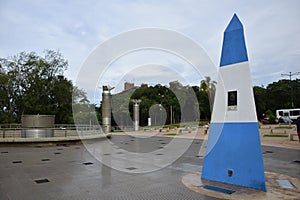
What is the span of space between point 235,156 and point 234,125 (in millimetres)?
661

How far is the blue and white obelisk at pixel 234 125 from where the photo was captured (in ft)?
16.1

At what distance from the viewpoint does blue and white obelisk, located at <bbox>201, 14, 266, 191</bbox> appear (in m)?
4.90

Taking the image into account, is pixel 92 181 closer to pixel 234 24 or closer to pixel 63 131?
pixel 234 24

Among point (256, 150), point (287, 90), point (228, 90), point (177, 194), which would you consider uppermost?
point (287, 90)

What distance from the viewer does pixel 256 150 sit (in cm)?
484

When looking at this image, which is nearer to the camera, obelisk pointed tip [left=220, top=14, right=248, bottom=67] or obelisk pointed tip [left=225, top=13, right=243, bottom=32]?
obelisk pointed tip [left=220, top=14, right=248, bottom=67]

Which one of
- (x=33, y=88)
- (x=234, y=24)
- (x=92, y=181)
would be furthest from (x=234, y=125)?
(x=33, y=88)

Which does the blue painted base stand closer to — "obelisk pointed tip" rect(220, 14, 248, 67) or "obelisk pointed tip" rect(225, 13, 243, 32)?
"obelisk pointed tip" rect(220, 14, 248, 67)

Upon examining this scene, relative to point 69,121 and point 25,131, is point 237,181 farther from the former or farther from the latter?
point 69,121

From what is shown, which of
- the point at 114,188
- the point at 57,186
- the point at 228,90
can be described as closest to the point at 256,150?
the point at 228,90

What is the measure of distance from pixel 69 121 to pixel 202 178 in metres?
23.5

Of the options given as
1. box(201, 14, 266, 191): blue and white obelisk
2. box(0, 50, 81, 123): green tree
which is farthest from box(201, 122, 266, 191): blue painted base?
box(0, 50, 81, 123): green tree

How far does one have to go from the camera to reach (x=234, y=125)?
17.2 ft

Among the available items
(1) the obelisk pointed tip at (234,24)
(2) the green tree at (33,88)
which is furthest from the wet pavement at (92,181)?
(2) the green tree at (33,88)
